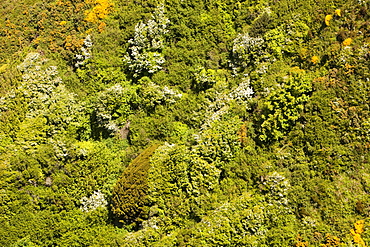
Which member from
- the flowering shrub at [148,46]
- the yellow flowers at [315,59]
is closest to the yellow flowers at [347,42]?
the yellow flowers at [315,59]

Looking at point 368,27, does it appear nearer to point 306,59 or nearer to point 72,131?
point 306,59

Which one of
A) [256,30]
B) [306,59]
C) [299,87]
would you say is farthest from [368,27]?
[256,30]

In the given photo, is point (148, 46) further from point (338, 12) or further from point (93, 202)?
point (338, 12)

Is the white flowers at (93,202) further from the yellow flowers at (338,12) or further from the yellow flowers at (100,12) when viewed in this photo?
the yellow flowers at (338,12)

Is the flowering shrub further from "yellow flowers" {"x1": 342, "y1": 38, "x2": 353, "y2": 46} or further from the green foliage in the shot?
"yellow flowers" {"x1": 342, "y1": 38, "x2": 353, "y2": 46}

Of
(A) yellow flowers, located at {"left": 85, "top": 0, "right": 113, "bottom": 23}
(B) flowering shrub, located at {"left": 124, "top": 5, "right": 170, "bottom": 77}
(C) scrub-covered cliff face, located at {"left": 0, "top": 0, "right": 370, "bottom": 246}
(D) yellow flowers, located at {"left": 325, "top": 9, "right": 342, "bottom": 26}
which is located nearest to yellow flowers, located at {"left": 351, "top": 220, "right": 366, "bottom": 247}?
(C) scrub-covered cliff face, located at {"left": 0, "top": 0, "right": 370, "bottom": 246}
